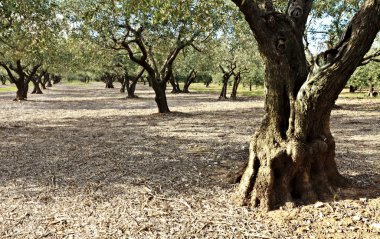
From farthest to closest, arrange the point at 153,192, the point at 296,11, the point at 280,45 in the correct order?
the point at 153,192 < the point at 296,11 < the point at 280,45

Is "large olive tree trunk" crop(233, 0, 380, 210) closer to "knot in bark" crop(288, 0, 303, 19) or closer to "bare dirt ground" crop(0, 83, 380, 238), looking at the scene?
"knot in bark" crop(288, 0, 303, 19)

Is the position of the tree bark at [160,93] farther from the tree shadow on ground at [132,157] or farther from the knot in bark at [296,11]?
the knot in bark at [296,11]

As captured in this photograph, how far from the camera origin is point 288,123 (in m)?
6.03

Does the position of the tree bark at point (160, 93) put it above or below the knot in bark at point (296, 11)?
below

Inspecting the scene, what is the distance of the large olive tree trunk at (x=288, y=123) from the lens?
5465 mm

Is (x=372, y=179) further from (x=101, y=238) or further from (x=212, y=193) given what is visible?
(x=101, y=238)

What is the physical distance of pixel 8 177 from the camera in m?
7.91

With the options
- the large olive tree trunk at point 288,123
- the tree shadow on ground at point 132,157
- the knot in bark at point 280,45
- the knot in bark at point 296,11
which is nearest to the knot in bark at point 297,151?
the large olive tree trunk at point 288,123

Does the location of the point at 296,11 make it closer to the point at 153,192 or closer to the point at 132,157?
the point at 153,192

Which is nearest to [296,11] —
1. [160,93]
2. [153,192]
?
[153,192]

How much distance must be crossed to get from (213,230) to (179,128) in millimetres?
10664

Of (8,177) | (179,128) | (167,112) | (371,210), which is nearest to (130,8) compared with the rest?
(8,177)

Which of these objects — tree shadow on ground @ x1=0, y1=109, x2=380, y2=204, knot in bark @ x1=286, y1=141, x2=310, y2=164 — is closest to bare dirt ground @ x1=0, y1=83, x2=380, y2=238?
tree shadow on ground @ x1=0, y1=109, x2=380, y2=204

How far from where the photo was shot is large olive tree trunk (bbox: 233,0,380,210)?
5.46 meters
